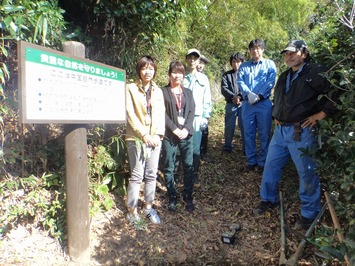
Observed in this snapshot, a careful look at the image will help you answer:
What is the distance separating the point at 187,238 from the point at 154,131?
1.31 meters

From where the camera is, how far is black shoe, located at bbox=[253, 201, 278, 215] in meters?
3.76

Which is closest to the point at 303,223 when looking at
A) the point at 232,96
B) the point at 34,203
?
the point at 232,96

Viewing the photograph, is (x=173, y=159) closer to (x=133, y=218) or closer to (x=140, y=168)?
(x=140, y=168)

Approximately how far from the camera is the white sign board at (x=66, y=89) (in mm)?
2176

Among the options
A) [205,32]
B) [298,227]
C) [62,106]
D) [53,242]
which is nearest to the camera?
[62,106]

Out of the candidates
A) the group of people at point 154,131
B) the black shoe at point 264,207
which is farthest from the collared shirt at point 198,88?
the black shoe at point 264,207

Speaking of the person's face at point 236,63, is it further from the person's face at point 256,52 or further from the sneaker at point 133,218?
the sneaker at point 133,218

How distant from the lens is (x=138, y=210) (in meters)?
3.71

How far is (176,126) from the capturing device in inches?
142

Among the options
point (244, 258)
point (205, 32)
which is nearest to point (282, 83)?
point (244, 258)

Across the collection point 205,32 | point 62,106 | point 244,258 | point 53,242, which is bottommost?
point 244,258

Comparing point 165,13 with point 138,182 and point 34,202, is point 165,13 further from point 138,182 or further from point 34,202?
point 34,202

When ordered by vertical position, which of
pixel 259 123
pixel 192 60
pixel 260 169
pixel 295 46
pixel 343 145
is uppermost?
pixel 192 60

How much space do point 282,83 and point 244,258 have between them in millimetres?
2033
